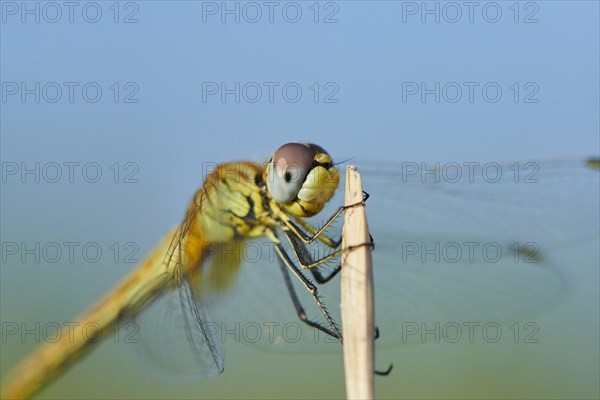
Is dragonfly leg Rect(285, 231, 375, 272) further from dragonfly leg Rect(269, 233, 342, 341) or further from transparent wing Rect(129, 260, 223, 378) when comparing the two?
transparent wing Rect(129, 260, 223, 378)

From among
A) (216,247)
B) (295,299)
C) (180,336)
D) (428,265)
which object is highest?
(216,247)

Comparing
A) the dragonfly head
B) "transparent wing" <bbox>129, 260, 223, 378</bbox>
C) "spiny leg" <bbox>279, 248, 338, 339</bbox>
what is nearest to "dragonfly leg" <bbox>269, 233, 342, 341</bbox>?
"spiny leg" <bbox>279, 248, 338, 339</bbox>

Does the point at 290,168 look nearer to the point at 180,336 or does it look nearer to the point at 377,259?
the point at 377,259

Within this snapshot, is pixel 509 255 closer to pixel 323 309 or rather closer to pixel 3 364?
pixel 323 309

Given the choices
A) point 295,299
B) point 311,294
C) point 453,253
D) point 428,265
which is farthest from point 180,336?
point 453,253

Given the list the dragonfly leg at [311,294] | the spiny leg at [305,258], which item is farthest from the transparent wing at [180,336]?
the spiny leg at [305,258]

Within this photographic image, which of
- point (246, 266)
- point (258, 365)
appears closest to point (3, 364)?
point (258, 365)
